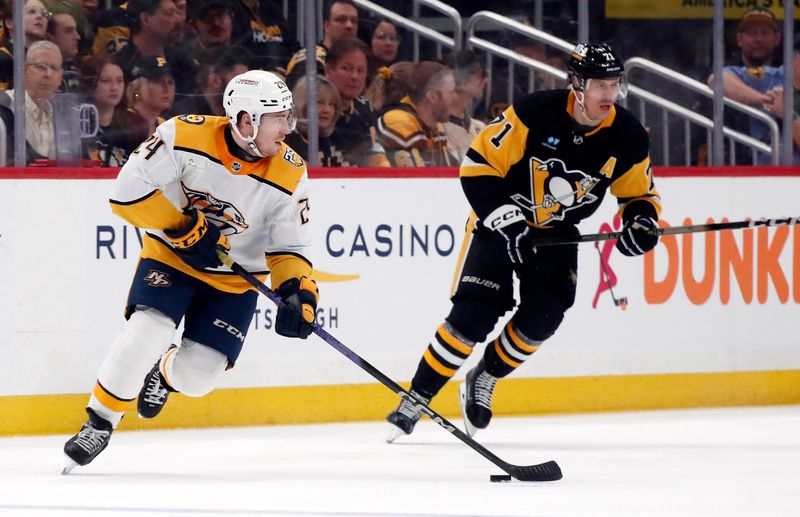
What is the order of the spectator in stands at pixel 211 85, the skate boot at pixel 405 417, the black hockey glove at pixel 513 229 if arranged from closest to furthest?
the black hockey glove at pixel 513 229 < the skate boot at pixel 405 417 < the spectator in stands at pixel 211 85

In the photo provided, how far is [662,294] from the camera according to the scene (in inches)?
231

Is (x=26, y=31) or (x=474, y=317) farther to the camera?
(x=26, y=31)

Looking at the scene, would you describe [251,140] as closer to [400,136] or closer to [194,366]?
[194,366]

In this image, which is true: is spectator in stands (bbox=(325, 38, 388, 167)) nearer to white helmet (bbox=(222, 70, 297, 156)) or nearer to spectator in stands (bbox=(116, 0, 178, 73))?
spectator in stands (bbox=(116, 0, 178, 73))

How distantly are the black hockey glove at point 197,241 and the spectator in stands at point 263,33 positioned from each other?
1.38 m

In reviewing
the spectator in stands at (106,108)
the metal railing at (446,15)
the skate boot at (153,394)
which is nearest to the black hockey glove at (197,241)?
the skate boot at (153,394)

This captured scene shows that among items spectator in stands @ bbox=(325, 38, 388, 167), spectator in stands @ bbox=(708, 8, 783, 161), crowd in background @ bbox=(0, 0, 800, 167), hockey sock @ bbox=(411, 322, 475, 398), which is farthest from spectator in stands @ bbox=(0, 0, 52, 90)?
spectator in stands @ bbox=(708, 8, 783, 161)

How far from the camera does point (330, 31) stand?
18.0ft

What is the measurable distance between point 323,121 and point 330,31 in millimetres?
330

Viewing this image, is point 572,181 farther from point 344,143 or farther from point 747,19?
point 747,19

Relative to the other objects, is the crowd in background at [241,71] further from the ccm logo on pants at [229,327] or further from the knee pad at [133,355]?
the knee pad at [133,355]

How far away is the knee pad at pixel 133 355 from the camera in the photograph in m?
4.06

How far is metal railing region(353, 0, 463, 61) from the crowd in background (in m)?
0.03

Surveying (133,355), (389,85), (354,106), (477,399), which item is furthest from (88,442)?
(389,85)
